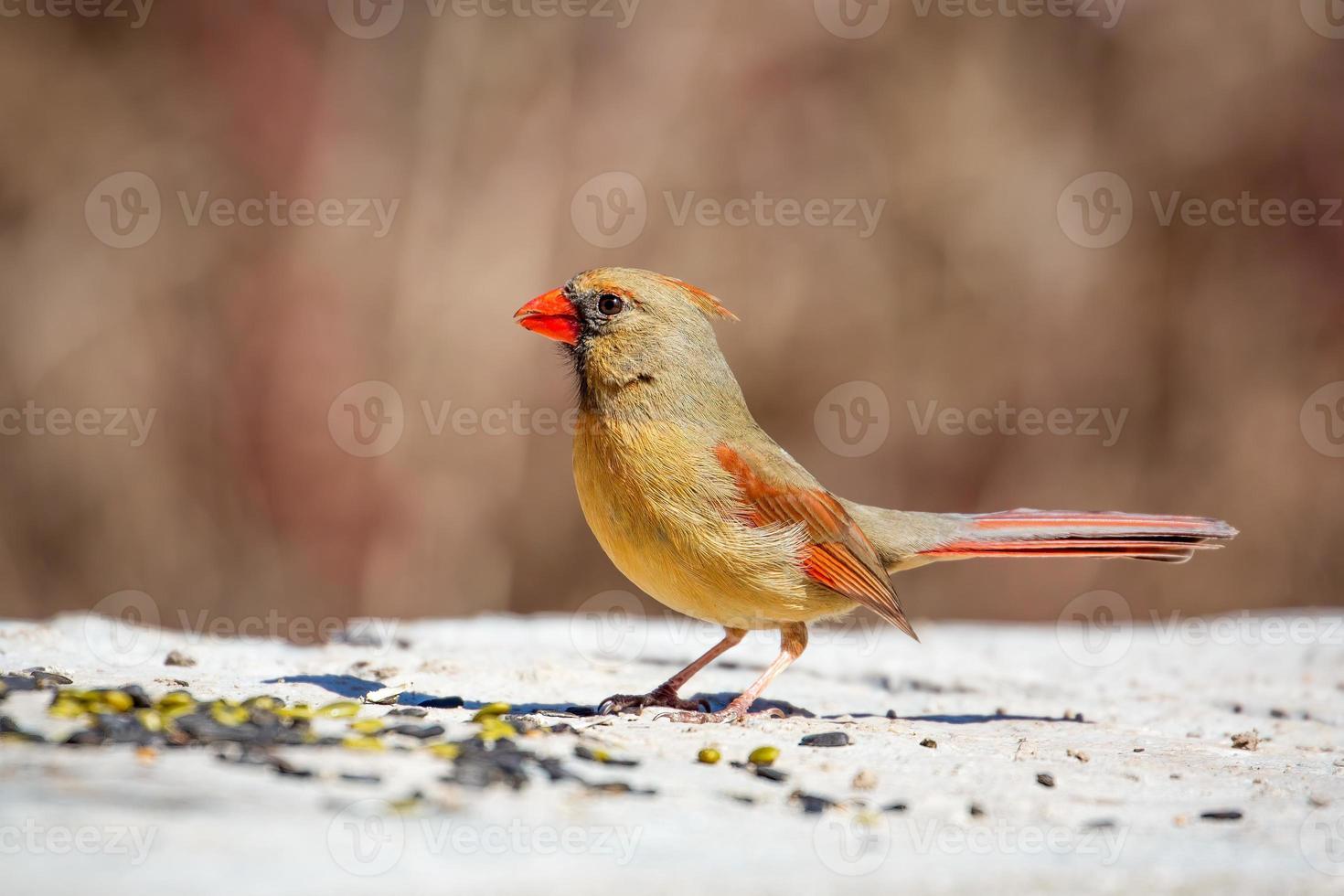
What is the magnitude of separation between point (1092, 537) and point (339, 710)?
9.19 ft

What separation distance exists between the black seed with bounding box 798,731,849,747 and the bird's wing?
2.05 feet

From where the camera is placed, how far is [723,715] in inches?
169

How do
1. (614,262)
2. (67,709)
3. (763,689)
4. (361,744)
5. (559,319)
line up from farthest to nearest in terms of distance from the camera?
(614,262) → (559,319) → (763,689) → (67,709) → (361,744)

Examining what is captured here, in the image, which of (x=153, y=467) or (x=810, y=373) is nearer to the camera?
(x=153, y=467)

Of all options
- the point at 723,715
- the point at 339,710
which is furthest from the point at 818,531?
the point at 339,710

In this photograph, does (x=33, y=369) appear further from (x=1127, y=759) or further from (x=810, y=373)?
(x=1127, y=759)

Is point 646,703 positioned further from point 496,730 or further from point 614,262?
point 614,262

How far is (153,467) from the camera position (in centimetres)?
859

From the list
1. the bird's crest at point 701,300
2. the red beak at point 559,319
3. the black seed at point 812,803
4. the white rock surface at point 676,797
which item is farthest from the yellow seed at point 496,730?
the bird's crest at point 701,300

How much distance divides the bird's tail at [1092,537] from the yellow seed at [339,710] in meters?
2.34

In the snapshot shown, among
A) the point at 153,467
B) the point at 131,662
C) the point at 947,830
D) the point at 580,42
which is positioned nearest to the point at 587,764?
the point at 947,830

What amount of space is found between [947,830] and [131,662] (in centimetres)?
307

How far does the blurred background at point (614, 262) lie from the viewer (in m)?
8.75

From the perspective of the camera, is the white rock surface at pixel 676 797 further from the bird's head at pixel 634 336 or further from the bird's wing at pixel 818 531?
the bird's head at pixel 634 336
